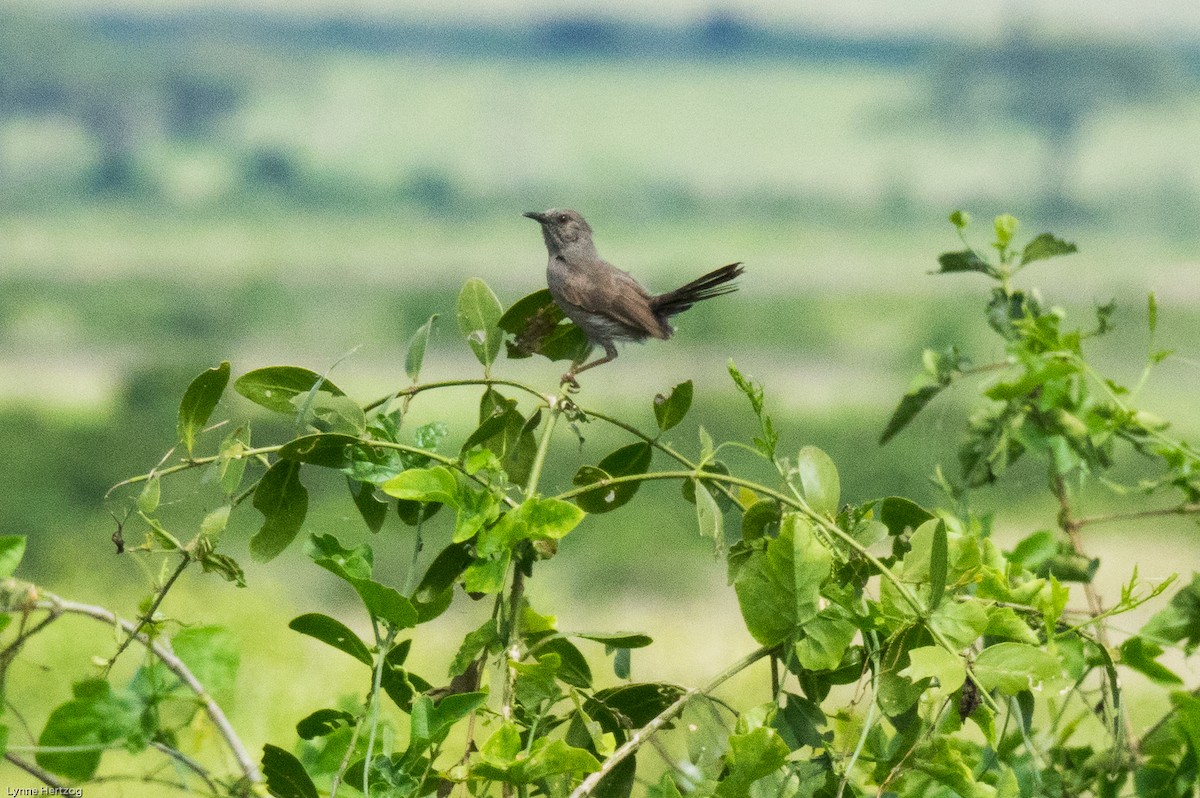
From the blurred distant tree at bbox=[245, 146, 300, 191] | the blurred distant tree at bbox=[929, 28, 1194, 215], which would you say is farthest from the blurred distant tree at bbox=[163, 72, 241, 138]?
the blurred distant tree at bbox=[929, 28, 1194, 215]

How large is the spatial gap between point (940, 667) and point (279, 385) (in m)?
0.18

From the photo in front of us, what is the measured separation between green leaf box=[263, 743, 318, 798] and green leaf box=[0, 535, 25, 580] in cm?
7

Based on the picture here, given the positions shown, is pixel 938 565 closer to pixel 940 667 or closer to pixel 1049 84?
pixel 940 667

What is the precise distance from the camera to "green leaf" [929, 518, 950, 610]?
29 cm

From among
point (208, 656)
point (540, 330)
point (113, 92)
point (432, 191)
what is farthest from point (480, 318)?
point (113, 92)

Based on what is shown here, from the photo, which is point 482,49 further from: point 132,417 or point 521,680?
point 521,680

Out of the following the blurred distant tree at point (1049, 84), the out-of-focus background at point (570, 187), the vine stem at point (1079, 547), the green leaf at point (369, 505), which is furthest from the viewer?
the blurred distant tree at point (1049, 84)

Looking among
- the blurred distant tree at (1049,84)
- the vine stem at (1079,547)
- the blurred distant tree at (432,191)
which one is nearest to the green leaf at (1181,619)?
the vine stem at (1079,547)

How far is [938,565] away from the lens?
294 millimetres

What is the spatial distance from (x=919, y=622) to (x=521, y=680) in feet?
0.33

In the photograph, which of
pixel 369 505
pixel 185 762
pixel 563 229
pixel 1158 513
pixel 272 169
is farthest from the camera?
pixel 272 169

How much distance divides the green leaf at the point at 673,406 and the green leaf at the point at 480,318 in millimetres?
52

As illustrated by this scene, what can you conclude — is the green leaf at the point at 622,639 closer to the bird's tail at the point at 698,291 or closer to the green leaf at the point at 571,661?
the green leaf at the point at 571,661

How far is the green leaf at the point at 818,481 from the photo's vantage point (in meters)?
0.34
